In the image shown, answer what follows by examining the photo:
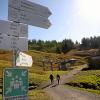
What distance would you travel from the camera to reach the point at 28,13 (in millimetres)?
9422

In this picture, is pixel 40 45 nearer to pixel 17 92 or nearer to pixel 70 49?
pixel 70 49

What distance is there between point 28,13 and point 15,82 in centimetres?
231

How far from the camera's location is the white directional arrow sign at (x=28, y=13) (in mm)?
8964

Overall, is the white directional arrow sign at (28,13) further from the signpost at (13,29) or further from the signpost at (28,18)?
the signpost at (13,29)

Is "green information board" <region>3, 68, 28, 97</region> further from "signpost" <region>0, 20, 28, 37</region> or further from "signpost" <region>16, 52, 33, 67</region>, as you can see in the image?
"signpost" <region>0, 20, 28, 37</region>

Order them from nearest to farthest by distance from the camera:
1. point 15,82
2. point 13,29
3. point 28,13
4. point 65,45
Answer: point 15,82 → point 13,29 → point 28,13 → point 65,45

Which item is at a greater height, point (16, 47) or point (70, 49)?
point (70, 49)

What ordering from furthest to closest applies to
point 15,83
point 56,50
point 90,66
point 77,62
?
point 56,50
point 77,62
point 90,66
point 15,83

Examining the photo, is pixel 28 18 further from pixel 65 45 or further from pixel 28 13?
pixel 65 45

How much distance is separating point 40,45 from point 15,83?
551 feet

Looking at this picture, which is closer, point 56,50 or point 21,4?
point 21,4

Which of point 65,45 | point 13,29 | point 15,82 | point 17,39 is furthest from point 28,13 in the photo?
point 65,45

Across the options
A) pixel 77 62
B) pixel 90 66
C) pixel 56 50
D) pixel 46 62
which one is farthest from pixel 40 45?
pixel 90 66

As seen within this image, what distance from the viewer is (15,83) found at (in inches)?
331
